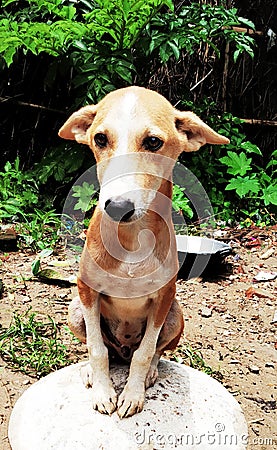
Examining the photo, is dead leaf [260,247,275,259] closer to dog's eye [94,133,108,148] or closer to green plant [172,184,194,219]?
green plant [172,184,194,219]

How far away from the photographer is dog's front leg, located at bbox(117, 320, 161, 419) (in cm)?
269

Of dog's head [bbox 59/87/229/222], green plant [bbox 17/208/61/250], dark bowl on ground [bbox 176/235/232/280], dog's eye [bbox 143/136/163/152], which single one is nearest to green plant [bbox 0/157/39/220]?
green plant [bbox 17/208/61/250]

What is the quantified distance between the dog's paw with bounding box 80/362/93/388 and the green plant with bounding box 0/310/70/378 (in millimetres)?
791

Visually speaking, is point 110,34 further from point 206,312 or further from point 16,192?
point 206,312

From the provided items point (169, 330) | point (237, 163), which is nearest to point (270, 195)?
point (237, 163)

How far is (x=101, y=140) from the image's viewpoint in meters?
2.39

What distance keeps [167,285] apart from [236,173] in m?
4.08

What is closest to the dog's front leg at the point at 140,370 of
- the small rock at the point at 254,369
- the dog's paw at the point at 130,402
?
the dog's paw at the point at 130,402

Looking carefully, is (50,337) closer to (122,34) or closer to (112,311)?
(112,311)

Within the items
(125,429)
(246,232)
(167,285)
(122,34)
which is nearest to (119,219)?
(167,285)

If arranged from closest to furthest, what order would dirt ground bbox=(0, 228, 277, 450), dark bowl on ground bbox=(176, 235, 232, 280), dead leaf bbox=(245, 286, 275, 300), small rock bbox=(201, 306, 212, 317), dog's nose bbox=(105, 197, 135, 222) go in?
1. dog's nose bbox=(105, 197, 135, 222)
2. dirt ground bbox=(0, 228, 277, 450)
3. small rock bbox=(201, 306, 212, 317)
4. dead leaf bbox=(245, 286, 275, 300)
5. dark bowl on ground bbox=(176, 235, 232, 280)

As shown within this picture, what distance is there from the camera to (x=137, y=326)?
9.55 feet

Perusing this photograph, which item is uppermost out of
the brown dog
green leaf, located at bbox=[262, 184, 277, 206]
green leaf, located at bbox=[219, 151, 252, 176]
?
the brown dog

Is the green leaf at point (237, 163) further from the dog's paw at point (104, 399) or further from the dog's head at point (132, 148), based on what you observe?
the dog's paw at point (104, 399)
